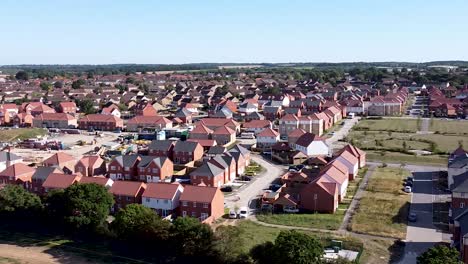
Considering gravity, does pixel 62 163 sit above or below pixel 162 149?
below

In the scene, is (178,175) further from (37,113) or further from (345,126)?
(37,113)

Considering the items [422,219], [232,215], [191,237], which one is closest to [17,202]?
[191,237]

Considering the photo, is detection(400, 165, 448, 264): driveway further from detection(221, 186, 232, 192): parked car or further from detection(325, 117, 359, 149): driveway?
detection(325, 117, 359, 149): driveway

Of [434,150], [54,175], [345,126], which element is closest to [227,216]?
[54,175]

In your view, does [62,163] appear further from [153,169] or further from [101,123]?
[101,123]

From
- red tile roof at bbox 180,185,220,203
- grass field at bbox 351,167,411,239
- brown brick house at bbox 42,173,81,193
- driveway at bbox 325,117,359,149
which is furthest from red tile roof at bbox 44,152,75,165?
driveway at bbox 325,117,359,149

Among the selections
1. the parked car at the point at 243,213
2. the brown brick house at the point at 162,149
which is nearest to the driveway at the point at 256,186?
the parked car at the point at 243,213
